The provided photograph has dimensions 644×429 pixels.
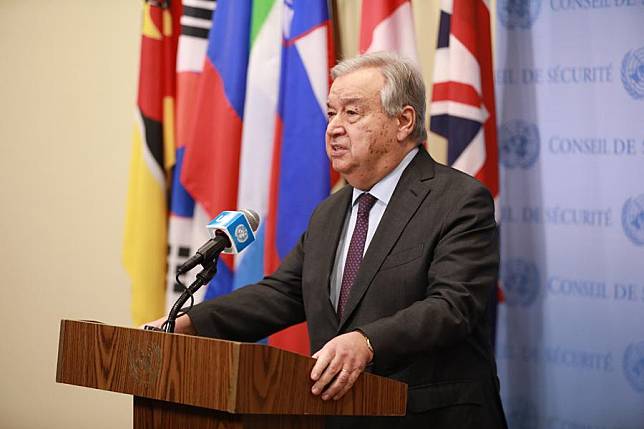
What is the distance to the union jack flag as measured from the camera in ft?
10.9

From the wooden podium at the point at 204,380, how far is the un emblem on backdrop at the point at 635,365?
1.60 meters

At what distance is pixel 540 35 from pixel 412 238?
1.43 meters

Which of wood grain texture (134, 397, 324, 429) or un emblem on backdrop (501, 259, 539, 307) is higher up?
un emblem on backdrop (501, 259, 539, 307)

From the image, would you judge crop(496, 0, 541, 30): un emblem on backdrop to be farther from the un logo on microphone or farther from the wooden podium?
the wooden podium

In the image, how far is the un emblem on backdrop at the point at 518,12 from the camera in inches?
138

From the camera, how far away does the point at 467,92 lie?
11.0 ft

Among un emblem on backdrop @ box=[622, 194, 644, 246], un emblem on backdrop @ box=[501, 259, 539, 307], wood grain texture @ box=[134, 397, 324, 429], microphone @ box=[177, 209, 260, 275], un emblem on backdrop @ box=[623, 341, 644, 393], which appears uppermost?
un emblem on backdrop @ box=[622, 194, 644, 246]

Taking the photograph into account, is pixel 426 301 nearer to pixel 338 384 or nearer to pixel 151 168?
pixel 338 384

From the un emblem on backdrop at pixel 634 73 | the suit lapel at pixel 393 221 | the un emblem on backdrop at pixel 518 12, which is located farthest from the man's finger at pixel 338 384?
the un emblem on backdrop at pixel 518 12

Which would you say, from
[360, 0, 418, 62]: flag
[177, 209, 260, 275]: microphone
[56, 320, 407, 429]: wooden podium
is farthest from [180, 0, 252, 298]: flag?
[56, 320, 407, 429]: wooden podium

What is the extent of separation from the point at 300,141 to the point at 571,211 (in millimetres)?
1131

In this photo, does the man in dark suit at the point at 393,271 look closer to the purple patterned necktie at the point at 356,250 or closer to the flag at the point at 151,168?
the purple patterned necktie at the point at 356,250

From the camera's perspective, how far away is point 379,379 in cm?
193

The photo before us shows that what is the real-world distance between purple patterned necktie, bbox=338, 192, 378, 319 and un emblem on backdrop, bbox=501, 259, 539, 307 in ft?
3.38
